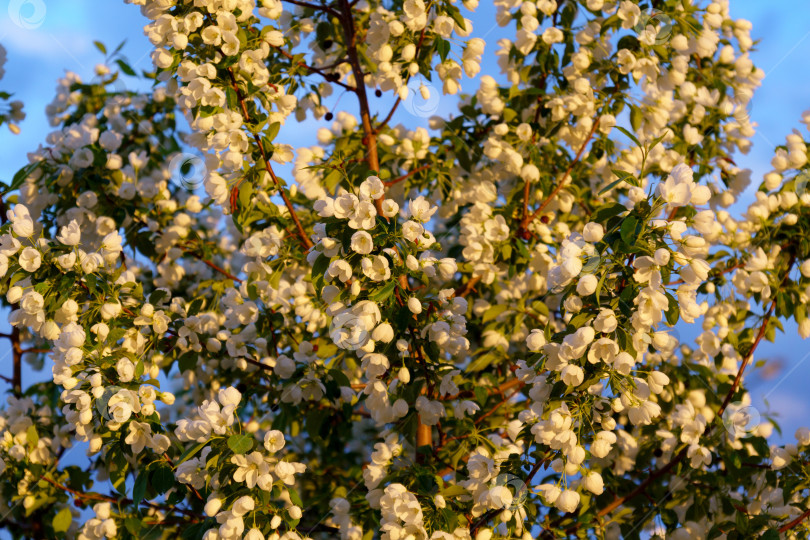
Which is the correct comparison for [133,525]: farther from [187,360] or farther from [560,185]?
[560,185]

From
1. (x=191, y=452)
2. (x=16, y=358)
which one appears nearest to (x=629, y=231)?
(x=191, y=452)

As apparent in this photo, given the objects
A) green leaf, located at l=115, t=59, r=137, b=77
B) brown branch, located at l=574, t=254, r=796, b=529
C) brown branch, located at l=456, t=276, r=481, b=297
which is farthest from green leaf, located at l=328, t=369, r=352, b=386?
green leaf, located at l=115, t=59, r=137, b=77

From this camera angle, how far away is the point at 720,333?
3.66 m

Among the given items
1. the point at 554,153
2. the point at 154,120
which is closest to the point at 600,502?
the point at 554,153

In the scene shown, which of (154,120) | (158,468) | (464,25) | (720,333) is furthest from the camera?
(154,120)

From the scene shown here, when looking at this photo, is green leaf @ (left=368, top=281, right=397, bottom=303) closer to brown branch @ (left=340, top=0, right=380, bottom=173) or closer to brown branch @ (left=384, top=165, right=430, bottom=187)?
brown branch @ (left=384, top=165, right=430, bottom=187)

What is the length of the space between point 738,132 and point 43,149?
12.2 feet

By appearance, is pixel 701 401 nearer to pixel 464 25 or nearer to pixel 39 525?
pixel 464 25

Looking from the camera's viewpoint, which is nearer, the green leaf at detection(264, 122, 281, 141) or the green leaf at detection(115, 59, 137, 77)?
the green leaf at detection(264, 122, 281, 141)

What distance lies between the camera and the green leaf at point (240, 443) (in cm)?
230

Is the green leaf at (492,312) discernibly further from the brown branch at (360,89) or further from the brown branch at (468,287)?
the brown branch at (360,89)

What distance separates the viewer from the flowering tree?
241 centimetres

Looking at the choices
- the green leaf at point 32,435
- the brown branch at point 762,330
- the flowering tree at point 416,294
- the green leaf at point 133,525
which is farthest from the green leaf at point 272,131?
the brown branch at point 762,330

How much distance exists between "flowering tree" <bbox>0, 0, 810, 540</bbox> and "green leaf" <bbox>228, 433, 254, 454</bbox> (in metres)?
0.01
